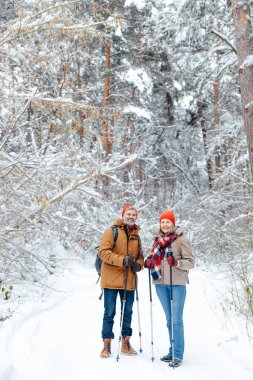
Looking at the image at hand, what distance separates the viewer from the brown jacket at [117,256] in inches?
204

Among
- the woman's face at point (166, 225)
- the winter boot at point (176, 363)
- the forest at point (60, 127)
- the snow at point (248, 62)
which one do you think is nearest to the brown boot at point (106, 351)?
the winter boot at point (176, 363)

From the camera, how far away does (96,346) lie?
5.64m

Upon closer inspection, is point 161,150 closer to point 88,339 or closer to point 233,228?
point 233,228

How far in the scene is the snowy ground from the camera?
4428 millimetres

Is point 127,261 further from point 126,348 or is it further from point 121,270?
point 126,348

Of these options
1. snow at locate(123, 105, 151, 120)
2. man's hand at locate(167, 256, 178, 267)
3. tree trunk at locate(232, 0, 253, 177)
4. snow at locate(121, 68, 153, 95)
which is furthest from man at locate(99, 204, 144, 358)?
snow at locate(121, 68, 153, 95)

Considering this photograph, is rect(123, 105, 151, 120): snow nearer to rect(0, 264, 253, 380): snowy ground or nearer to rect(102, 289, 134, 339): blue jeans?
rect(0, 264, 253, 380): snowy ground

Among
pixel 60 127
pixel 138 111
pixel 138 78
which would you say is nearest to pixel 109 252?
pixel 60 127

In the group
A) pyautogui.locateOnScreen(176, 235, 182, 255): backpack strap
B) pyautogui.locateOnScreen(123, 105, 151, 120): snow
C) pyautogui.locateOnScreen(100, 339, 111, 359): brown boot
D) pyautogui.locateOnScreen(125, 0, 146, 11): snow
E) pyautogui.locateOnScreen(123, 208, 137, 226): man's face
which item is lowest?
pyautogui.locateOnScreen(100, 339, 111, 359): brown boot

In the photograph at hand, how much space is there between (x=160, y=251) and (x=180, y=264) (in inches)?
12.8

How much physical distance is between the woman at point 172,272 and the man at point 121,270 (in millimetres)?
299

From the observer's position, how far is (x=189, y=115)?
22.4m

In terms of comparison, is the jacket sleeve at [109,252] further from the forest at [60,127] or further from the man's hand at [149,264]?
the forest at [60,127]

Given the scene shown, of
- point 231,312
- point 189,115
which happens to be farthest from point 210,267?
point 189,115
